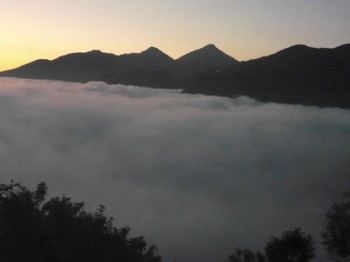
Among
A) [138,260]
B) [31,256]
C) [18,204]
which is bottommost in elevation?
[138,260]

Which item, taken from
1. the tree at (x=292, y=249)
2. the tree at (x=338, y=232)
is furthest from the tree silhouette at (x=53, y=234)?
the tree at (x=292, y=249)

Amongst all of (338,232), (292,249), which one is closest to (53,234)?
(338,232)

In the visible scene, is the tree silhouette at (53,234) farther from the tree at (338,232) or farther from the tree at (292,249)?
the tree at (292,249)

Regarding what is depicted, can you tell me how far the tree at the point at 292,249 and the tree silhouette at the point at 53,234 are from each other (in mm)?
26349

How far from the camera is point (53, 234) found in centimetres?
3166

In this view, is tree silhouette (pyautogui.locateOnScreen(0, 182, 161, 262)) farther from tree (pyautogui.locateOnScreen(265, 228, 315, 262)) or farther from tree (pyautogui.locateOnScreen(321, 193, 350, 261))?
tree (pyautogui.locateOnScreen(265, 228, 315, 262))

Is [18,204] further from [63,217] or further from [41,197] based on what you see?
[41,197]

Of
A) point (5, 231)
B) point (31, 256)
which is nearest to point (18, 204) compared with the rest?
point (5, 231)

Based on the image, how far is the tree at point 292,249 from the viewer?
183ft

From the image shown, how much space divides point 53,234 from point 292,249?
35780 millimetres

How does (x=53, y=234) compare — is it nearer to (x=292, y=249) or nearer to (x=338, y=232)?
(x=338, y=232)

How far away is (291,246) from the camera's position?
186 ft

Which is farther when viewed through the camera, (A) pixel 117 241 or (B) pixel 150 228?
(B) pixel 150 228

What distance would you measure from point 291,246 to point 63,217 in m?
34.1
